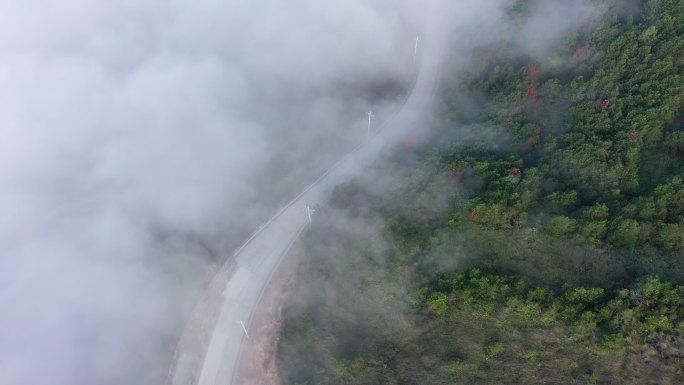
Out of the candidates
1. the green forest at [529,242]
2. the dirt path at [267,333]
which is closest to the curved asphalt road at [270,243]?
the dirt path at [267,333]

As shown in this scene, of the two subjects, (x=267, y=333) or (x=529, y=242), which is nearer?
(x=529, y=242)

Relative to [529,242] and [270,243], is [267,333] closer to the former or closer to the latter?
[270,243]

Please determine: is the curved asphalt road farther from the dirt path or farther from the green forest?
the green forest

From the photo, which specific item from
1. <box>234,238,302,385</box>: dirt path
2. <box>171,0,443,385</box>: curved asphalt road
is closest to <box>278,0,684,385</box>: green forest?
<box>234,238,302,385</box>: dirt path

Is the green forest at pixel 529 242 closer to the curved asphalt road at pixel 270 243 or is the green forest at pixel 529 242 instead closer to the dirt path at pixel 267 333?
the dirt path at pixel 267 333

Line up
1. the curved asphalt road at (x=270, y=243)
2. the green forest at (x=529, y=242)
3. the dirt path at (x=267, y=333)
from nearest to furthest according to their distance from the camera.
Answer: the green forest at (x=529, y=242)
the dirt path at (x=267, y=333)
the curved asphalt road at (x=270, y=243)

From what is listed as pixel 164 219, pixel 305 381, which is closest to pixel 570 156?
pixel 305 381

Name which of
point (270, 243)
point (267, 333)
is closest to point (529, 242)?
point (267, 333)
